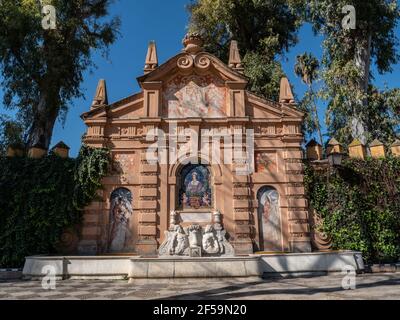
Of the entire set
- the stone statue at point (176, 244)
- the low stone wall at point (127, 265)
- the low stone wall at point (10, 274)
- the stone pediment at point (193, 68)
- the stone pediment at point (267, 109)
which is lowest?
the low stone wall at point (10, 274)

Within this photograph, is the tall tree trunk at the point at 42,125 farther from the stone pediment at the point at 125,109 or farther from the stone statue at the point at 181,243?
the stone statue at the point at 181,243

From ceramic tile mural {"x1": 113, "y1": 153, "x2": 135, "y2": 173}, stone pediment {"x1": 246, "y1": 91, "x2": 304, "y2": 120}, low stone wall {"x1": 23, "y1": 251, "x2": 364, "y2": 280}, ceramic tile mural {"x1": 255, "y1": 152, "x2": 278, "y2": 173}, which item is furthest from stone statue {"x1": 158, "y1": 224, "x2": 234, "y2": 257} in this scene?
stone pediment {"x1": 246, "y1": 91, "x2": 304, "y2": 120}

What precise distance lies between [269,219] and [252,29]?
1596cm

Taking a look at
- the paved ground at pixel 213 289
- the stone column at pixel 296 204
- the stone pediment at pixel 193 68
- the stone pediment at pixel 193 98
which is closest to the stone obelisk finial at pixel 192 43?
the stone pediment at pixel 193 98

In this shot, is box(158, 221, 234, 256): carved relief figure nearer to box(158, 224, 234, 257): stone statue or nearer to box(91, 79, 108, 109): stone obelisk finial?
box(158, 224, 234, 257): stone statue

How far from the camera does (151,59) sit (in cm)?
1614

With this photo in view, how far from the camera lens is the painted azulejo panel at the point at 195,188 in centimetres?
1424

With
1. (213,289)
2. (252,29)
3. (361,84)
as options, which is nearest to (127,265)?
(213,289)

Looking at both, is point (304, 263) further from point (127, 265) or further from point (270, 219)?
point (127, 265)

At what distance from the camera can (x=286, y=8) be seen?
80.3ft

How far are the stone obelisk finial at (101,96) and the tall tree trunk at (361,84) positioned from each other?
1305 centimetres

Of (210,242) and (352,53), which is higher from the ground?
(352,53)

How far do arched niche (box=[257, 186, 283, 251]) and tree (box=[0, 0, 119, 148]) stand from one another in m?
12.5

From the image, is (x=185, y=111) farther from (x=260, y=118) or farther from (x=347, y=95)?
(x=347, y=95)
